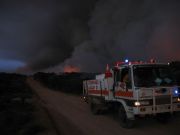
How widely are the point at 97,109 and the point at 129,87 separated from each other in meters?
5.01

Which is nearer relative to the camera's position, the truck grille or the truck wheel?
the truck grille

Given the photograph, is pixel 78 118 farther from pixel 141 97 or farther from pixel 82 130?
pixel 141 97

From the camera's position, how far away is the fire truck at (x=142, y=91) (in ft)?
43.4

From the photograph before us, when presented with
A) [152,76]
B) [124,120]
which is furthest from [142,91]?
[124,120]

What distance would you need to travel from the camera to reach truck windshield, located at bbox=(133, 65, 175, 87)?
1365 cm

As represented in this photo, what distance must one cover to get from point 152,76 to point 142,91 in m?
1.25

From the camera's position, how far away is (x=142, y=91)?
43.3ft

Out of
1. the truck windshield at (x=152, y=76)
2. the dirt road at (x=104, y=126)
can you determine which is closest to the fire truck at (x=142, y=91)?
the truck windshield at (x=152, y=76)

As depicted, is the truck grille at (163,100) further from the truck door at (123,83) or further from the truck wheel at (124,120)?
the truck wheel at (124,120)

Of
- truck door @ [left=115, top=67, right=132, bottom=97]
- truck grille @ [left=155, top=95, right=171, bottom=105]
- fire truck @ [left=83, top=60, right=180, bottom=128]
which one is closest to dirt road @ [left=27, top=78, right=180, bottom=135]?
fire truck @ [left=83, top=60, right=180, bottom=128]

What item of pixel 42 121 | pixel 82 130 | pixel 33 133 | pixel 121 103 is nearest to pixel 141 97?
pixel 121 103

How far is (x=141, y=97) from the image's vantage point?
13.2 metres

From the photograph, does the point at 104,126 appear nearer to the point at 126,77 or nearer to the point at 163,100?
the point at 126,77

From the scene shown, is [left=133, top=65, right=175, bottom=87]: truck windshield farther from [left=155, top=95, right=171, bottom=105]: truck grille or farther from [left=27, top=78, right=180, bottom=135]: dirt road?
[left=27, top=78, right=180, bottom=135]: dirt road
